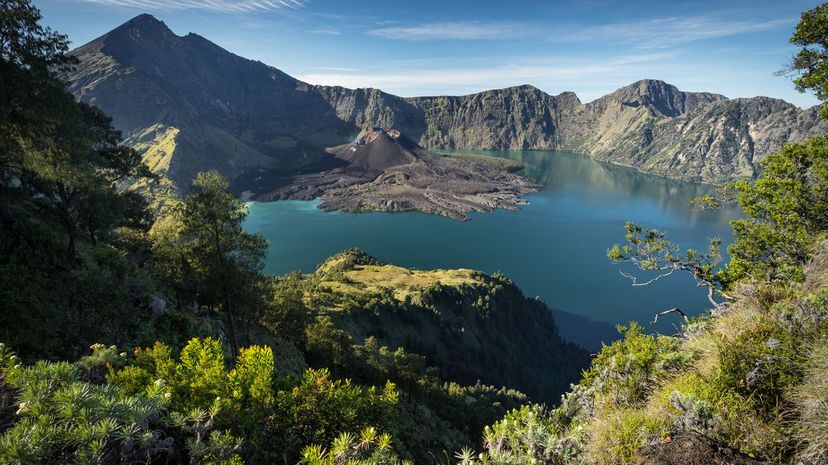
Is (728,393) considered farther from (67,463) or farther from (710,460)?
(67,463)

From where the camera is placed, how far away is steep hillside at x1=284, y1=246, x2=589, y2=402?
8325 cm

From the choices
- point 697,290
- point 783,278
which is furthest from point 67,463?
point 697,290

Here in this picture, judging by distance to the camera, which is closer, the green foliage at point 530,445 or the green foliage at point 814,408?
the green foliage at point 814,408

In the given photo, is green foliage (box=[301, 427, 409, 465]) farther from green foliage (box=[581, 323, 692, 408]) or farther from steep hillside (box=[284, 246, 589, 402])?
steep hillside (box=[284, 246, 589, 402])

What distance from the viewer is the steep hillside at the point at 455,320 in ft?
273

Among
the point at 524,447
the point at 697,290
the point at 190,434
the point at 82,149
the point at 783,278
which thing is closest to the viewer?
the point at 190,434

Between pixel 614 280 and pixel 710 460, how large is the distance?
15830cm

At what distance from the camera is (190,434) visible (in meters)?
7.63

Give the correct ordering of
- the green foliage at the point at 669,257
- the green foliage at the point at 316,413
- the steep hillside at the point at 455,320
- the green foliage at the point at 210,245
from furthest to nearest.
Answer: the steep hillside at the point at 455,320, the green foliage at the point at 210,245, the green foliage at the point at 669,257, the green foliage at the point at 316,413

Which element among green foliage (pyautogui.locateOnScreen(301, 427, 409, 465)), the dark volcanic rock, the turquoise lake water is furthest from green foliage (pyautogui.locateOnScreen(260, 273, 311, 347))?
the turquoise lake water

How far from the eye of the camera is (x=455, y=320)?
10156 centimetres

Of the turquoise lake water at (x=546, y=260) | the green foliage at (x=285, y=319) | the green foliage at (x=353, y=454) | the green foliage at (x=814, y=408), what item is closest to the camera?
the green foliage at (x=814, y=408)

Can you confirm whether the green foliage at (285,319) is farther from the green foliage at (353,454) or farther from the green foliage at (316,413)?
the green foliage at (353,454)

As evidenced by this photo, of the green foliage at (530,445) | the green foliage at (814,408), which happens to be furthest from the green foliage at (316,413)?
the green foliage at (814,408)
